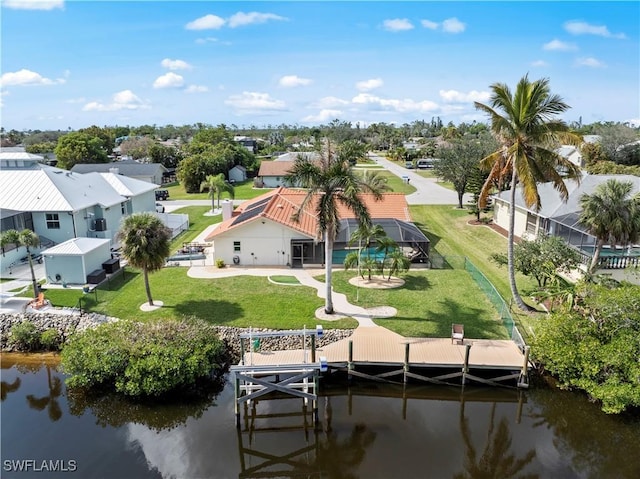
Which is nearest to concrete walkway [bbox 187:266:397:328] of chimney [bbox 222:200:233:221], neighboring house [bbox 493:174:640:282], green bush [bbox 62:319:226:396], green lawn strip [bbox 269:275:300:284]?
green lawn strip [bbox 269:275:300:284]

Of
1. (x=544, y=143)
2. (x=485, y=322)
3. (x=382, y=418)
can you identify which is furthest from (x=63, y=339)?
(x=544, y=143)

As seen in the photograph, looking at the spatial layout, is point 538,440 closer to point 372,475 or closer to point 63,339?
point 372,475

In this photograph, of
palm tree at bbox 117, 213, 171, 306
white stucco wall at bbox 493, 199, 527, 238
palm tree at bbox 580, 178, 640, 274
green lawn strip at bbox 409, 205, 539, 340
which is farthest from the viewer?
white stucco wall at bbox 493, 199, 527, 238

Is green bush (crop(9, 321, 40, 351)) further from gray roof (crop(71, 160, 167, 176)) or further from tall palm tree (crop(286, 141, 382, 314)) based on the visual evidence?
gray roof (crop(71, 160, 167, 176))

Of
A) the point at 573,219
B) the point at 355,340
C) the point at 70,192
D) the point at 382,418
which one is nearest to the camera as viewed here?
the point at 382,418

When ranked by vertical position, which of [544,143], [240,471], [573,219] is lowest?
[240,471]

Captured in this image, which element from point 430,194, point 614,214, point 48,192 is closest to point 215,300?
point 48,192
